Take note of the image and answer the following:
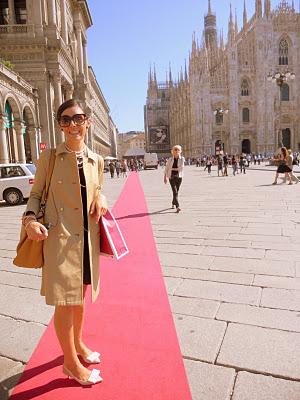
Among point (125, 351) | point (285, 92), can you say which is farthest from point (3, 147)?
point (285, 92)

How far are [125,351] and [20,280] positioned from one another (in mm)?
2260

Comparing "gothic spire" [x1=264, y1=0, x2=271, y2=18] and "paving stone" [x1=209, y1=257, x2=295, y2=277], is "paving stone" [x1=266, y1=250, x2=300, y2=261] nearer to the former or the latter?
"paving stone" [x1=209, y1=257, x2=295, y2=277]

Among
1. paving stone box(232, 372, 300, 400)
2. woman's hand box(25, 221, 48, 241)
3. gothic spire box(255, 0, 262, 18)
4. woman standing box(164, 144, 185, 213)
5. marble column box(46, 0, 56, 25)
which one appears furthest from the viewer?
gothic spire box(255, 0, 262, 18)

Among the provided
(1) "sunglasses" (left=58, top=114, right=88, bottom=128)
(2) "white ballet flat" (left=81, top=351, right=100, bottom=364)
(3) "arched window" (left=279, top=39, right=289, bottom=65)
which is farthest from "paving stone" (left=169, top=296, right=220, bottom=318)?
(3) "arched window" (left=279, top=39, right=289, bottom=65)

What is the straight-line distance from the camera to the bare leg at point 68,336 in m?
2.22

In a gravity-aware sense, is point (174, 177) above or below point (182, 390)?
above

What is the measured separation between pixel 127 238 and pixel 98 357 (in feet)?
Result: 12.5

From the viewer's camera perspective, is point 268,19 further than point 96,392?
Yes

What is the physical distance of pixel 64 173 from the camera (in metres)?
2.21

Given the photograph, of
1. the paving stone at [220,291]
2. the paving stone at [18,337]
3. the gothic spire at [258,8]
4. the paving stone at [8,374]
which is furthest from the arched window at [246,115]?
the paving stone at [8,374]

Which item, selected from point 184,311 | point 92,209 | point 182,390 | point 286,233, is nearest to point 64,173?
point 92,209

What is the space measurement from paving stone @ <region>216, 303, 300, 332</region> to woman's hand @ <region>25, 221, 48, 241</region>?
1896 mm

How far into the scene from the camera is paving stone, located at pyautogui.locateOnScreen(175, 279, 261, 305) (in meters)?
3.63

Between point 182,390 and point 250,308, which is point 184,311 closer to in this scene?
point 250,308
